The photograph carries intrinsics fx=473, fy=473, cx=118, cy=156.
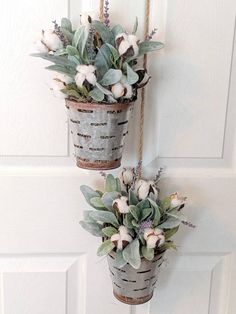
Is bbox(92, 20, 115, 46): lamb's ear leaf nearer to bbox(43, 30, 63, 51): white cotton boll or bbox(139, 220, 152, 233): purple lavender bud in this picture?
bbox(43, 30, 63, 51): white cotton boll

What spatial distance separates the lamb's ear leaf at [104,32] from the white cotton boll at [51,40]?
65 millimetres

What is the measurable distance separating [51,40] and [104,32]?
0.29 ft

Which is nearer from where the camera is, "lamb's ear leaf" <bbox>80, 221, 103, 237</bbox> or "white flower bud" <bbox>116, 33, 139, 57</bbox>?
"white flower bud" <bbox>116, 33, 139, 57</bbox>

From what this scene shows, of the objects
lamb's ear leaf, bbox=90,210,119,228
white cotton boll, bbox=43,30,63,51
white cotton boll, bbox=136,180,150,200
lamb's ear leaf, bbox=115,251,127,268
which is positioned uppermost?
white cotton boll, bbox=43,30,63,51

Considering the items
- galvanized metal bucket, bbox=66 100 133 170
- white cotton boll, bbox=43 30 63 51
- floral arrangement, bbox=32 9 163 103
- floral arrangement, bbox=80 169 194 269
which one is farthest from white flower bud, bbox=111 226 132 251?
white cotton boll, bbox=43 30 63 51

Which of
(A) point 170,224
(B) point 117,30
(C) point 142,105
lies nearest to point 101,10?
(B) point 117,30

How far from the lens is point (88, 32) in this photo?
2.44ft

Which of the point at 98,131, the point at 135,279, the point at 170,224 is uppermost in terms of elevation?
the point at 98,131

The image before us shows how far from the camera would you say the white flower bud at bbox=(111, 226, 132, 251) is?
800 millimetres

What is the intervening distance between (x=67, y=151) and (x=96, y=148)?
0.47 feet

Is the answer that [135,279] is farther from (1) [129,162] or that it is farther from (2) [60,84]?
(2) [60,84]

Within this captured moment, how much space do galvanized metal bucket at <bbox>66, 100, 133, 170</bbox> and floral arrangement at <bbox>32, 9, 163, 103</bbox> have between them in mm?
15

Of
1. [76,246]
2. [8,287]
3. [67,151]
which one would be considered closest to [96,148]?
[67,151]

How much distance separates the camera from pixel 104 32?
2.53ft
